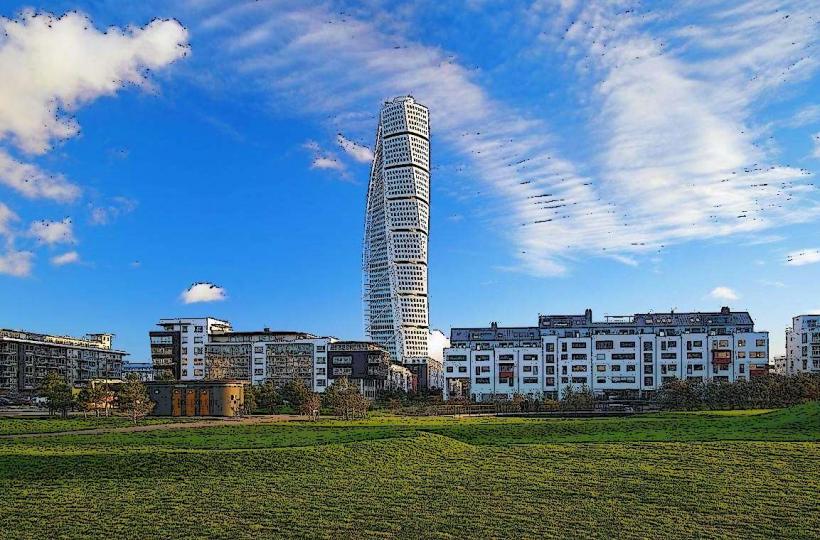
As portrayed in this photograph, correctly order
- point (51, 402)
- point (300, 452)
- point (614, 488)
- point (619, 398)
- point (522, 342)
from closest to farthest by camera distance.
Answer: point (614, 488) → point (300, 452) → point (51, 402) → point (619, 398) → point (522, 342)

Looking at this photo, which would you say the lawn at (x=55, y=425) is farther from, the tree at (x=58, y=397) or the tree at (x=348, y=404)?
the tree at (x=348, y=404)

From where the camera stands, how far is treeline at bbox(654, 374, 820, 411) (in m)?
77.4

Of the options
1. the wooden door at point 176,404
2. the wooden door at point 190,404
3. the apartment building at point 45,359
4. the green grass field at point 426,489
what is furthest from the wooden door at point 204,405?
the apartment building at point 45,359

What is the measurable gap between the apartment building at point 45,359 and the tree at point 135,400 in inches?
2594

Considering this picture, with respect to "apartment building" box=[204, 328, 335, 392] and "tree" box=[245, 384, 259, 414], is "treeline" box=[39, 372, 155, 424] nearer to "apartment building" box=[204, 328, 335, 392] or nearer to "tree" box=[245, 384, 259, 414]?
"tree" box=[245, 384, 259, 414]

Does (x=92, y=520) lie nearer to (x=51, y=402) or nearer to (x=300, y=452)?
(x=300, y=452)

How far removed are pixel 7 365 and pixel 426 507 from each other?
122 metres

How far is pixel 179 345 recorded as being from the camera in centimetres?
13438

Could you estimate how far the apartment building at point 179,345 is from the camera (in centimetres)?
13388

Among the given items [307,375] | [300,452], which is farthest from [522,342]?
[300,452]

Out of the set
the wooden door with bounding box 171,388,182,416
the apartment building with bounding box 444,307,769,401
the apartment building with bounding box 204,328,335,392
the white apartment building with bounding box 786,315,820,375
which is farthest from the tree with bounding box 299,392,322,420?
the white apartment building with bounding box 786,315,820,375

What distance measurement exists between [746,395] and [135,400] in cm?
5787

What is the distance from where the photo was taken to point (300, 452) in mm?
32969

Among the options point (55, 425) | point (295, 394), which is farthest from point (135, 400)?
point (295, 394)
